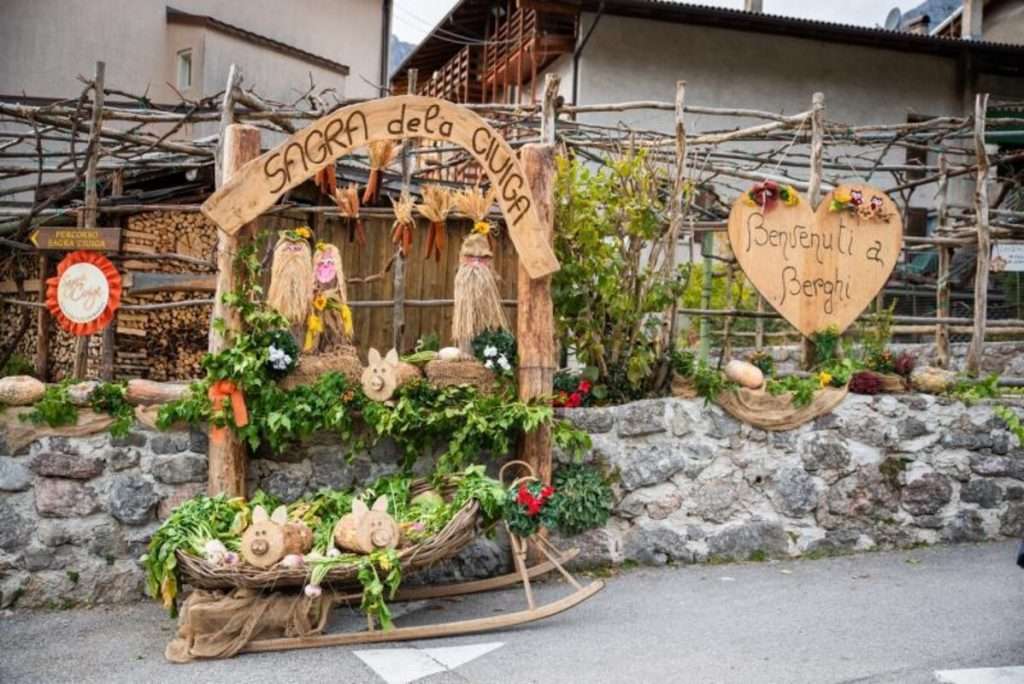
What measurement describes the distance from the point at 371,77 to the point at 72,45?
501 centimetres

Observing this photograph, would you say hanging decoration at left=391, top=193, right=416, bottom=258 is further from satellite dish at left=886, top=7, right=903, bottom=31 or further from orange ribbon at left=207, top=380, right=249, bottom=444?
satellite dish at left=886, top=7, right=903, bottom=31

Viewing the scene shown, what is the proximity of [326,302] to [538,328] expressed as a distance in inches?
51.5

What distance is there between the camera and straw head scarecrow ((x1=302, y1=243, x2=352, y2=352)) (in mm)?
6359

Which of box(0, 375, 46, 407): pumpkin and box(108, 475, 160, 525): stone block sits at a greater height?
box(0, 375, 46, 407): pumpkin

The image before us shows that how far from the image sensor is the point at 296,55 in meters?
15.3

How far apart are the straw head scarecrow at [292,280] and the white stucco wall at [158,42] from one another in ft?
22.0

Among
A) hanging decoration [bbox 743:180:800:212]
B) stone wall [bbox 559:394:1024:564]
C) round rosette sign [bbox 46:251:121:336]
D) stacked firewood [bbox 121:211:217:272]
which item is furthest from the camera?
stacked firewood [bbox 121:211:217:272]

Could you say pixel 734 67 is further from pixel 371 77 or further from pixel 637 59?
pixel 371 77

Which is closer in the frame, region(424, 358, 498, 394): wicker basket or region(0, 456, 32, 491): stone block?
region(0, 456, 32, 491): stone block

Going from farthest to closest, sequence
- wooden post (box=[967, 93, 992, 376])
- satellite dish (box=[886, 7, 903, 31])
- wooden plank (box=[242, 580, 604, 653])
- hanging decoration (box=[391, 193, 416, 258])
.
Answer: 1. satellite dish (box=[886, 7, 903, 31])
2. wooden post (box=[967, 93, 992, 376])
3. hanging decoration (box=[391, 193, 416, 258])
4. wooden plank (box=[242, 580, 604, 653])

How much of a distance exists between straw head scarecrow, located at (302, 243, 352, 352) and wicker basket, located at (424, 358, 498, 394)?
0.58 m

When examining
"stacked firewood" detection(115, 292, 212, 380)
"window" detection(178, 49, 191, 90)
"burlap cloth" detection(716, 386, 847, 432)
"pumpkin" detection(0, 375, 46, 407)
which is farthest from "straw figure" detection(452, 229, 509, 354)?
"window" detection(178, 49, 191, 90)

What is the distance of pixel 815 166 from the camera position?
7.63m

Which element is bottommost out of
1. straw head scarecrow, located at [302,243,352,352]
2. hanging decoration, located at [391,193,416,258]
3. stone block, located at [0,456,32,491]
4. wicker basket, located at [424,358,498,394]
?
stone block, located at [0,456,32,491]
